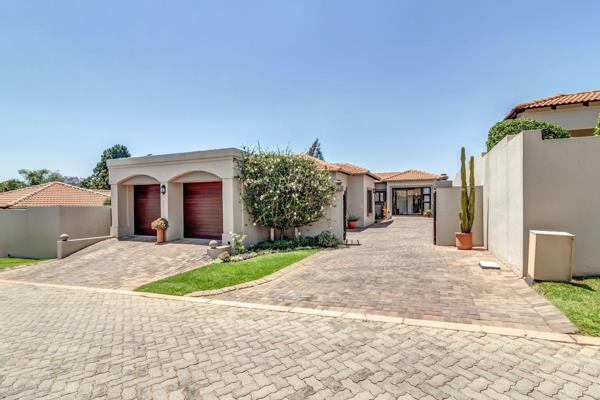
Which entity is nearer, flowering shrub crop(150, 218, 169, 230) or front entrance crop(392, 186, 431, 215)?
flowering shrub crop(150, 218, 169, 230)

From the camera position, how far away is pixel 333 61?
14070mm

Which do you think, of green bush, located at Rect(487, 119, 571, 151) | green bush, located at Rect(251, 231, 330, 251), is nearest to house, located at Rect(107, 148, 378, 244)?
green bush, located at Rect(251, 231, 330, 251)

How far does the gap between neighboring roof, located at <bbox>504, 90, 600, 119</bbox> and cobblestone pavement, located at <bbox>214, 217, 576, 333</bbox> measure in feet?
33.5

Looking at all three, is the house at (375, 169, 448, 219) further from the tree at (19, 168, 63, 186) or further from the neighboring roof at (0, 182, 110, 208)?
the tree at (19, 168, 63, 186)

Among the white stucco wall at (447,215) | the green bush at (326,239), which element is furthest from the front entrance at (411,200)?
the green bush at (326,239)

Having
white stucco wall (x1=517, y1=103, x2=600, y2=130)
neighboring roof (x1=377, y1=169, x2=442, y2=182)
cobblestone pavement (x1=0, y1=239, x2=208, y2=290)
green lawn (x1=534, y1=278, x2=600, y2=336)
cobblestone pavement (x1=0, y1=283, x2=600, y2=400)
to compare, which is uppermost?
white stucco wall (x1=517, y1=103, x2=600, y2=130)

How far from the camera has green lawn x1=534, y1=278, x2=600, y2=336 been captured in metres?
4.58

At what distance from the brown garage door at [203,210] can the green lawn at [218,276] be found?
4.52 metres

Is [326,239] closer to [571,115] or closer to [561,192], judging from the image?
[561,192]

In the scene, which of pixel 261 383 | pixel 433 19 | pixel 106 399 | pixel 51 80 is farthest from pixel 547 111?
pixel 51 80

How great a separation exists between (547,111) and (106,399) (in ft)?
68.3

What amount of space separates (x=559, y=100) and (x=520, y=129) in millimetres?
9155

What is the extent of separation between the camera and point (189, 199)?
15.0m

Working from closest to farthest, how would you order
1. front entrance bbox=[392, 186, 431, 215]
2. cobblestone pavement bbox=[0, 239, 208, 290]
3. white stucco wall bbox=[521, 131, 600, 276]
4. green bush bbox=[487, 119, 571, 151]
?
white stucco wall bbox=[521, 131, 600, 276]
green bush bbox=[487, 119, 571, 151]
cobblestone pavement bbox=[0, 239, 208, 290]
front entrance bbox=[392, 186, 431, 215]
